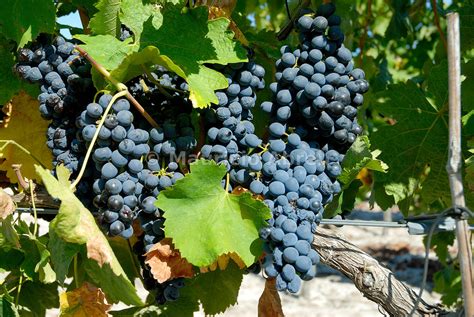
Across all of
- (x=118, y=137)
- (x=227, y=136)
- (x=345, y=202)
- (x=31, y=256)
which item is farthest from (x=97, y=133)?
(x=345, y=202)

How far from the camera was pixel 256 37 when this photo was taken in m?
1.91

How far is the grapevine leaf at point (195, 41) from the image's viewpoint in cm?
155

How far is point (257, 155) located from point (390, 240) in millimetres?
7578

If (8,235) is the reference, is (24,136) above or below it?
above

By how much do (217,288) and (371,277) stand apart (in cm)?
56

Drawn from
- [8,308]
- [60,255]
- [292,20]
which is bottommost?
[8,308]

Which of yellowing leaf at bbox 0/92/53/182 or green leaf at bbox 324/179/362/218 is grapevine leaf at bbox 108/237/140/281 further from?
green leaf at bbox 324/179/362/218

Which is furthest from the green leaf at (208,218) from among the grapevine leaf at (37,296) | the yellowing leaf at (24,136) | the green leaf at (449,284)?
the green leaf at (449,284)

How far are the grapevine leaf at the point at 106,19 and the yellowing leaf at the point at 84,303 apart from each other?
62cm

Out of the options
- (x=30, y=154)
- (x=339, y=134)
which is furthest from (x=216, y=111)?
(x=30, y=154)

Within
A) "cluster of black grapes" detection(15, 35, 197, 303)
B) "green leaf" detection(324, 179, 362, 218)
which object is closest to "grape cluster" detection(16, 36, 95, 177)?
"cluster of black grapes" detection(15, 35, 197, 303)

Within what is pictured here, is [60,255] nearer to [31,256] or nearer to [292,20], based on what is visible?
[31,256]

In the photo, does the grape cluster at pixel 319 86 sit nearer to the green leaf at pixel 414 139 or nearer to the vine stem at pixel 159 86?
the vine stem at pixel 159 86

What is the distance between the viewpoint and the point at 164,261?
1.56 meters
